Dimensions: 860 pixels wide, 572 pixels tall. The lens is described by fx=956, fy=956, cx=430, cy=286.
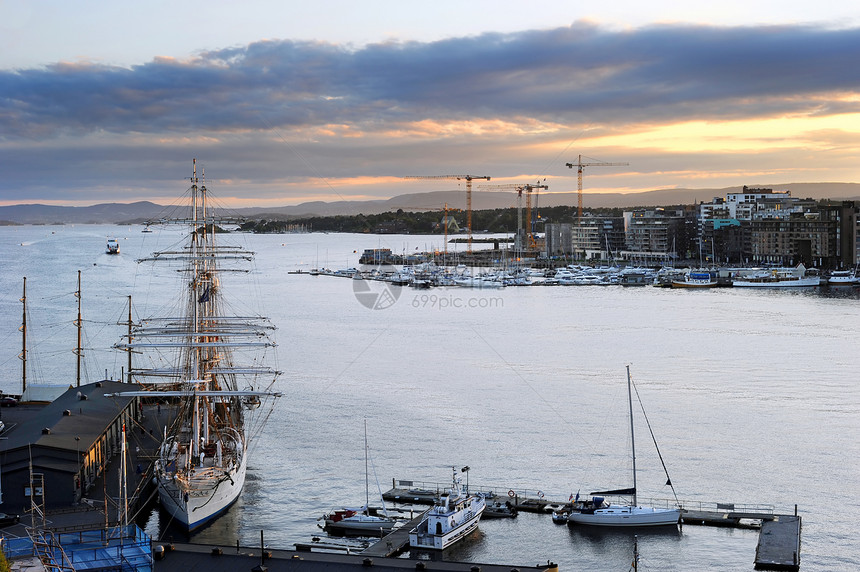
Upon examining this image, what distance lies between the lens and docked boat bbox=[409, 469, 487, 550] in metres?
12.7

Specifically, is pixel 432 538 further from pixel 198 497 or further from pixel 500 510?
pixel 198 497

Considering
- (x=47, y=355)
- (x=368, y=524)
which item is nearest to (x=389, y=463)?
(x=368, y=524)

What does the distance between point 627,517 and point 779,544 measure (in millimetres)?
2093

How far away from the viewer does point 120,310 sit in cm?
4034

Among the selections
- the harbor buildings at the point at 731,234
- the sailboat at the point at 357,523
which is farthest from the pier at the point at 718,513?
the harbor buildings at the point at 731,234

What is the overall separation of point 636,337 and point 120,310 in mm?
21596

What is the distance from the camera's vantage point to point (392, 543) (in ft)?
41.2

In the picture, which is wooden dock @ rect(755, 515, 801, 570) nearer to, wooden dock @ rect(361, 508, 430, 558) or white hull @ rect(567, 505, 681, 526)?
white hull @ rect(567, 505, 681, 526)

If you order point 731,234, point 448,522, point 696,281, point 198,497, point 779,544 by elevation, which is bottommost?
point 779,544

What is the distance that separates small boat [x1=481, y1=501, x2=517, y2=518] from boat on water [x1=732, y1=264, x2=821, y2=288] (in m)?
45.2

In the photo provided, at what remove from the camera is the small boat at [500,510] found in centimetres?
1394

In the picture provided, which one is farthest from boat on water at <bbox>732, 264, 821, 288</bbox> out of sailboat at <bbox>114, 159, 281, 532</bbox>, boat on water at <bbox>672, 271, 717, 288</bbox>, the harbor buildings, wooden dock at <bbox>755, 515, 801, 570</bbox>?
wooden dock at <bbox>755, 515, 801, 570</bbox>

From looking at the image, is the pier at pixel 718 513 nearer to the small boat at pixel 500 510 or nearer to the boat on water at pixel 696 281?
the small boat at pixel 500 510

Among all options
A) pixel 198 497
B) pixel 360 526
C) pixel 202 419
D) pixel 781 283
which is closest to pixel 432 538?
pixel 360 526
